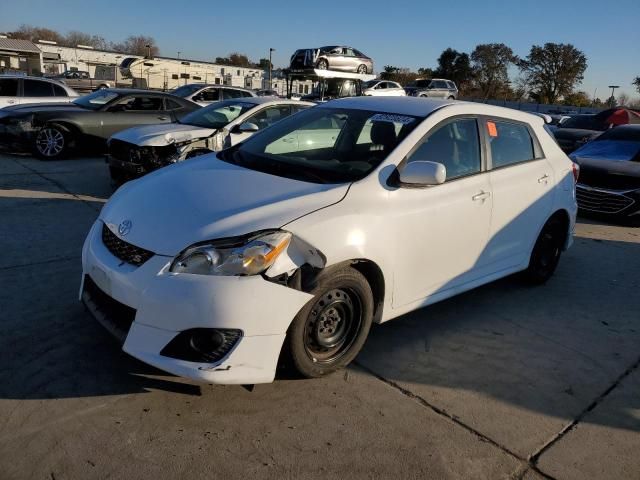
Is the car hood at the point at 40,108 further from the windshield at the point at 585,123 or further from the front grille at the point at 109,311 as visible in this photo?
the windshield at the point at 585,123

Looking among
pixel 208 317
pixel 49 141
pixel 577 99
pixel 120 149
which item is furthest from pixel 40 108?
pixel 577 99

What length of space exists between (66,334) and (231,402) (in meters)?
1.32

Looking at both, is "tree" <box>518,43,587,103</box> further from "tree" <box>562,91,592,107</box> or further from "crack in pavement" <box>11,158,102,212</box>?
"crack in pavement" <box>11,158,102,212</box>

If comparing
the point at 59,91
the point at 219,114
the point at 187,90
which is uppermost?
the point at 187,90

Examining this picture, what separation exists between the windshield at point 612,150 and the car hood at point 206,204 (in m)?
→ 7.29

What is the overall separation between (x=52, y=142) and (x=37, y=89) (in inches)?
110

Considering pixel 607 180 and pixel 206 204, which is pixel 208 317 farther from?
pixel 607 180

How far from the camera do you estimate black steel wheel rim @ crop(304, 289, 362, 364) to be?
2.96 metres

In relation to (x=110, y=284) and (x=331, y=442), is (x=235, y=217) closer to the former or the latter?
(x=110, y=284)

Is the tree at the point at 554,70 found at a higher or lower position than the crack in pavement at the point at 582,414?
higher

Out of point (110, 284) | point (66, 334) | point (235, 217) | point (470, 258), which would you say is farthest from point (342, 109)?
point (66, 334)

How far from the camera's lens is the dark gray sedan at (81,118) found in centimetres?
991

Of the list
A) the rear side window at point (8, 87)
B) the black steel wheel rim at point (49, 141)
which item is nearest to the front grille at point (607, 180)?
the black steel wheel rim at point (49, 141)

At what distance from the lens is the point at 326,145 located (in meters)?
4.05
